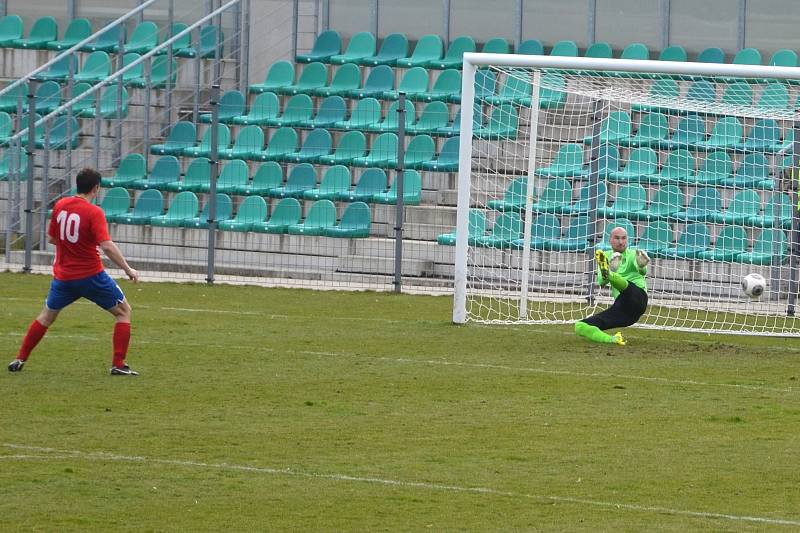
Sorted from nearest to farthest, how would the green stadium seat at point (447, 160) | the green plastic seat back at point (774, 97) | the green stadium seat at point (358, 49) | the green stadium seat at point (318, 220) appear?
the green plastic seat back at point (774, 97) → the green stadium seat at point (318, 220) → the green stadium seat at point (447, 160) → the green stadium seat at point (358, 49)

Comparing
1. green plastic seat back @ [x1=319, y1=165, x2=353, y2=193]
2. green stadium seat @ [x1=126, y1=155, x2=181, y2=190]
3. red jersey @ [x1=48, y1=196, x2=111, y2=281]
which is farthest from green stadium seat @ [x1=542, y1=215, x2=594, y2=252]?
red jersey @ [x1=48, y1=196, x2=111, y2=281]

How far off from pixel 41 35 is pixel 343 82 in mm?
6950

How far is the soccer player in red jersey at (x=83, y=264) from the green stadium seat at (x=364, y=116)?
38.9 ft

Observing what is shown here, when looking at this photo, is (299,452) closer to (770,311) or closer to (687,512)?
(687,512)

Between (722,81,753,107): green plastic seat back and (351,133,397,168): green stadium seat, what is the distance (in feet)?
16.4

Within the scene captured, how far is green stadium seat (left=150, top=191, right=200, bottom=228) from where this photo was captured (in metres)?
22.8

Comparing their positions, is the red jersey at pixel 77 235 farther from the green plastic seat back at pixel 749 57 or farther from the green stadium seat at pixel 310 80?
the green plastic seat back at pixel 749 57

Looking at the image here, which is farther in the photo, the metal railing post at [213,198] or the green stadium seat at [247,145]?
the green stadium seat at [247,145]

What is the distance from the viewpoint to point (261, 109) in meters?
24.6

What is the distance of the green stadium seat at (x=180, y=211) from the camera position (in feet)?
74.9

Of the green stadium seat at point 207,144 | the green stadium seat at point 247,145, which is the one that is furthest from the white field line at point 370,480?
the green stadium seat at point 207,144

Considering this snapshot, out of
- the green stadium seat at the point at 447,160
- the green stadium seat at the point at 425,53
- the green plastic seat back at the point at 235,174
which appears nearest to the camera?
the green stadium seat at the point at 447,160

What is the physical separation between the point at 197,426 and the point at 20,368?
276 centimetres

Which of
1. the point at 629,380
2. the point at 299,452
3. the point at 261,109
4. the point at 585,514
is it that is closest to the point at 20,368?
the point at 299,452
